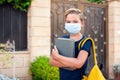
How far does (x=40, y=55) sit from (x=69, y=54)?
17.4 feet

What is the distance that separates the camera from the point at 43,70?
23.7 ft

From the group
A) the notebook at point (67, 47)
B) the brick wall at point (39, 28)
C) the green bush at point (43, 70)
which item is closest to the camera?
the notebook at point (67, 47)

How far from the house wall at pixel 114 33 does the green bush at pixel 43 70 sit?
3.21 m

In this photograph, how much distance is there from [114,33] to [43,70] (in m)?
3.65

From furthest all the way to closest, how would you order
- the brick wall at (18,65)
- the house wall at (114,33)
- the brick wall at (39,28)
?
the house wall at (114,33) → the brick wall at (39,28) → the brick wall at (18,65)

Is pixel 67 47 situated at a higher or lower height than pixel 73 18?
lower

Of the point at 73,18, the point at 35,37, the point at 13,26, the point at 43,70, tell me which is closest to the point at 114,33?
the point at 35,37

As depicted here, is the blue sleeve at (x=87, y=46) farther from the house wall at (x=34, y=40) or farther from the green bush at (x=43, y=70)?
the house wall at (x=34, y=40)

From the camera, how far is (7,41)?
7.52 metres

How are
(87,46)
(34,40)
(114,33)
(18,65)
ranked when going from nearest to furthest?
(87,46), (18,65), (34,40), (114,33)

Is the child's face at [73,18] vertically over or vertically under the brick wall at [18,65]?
over

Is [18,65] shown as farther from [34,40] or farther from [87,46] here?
[87,46]

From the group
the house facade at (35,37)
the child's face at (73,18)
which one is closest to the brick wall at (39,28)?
the house facade at (35,37)

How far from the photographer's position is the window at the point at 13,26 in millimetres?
7523
